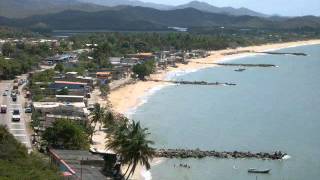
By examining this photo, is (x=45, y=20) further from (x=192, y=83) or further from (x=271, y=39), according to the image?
(x=192, y=83)

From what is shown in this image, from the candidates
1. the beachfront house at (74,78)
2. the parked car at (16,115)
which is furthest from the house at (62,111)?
the beachfront house at (74,78)

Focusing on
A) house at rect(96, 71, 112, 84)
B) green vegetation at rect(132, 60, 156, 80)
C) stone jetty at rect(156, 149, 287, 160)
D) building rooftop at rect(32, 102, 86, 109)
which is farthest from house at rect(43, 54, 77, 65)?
stone jetty at rect(156, 149, 287, 160)

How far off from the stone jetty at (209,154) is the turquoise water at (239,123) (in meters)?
0.55

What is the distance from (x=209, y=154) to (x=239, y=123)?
1023 cm

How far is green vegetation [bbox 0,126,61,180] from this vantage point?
59.2 ft

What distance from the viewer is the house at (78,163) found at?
20.2 meters

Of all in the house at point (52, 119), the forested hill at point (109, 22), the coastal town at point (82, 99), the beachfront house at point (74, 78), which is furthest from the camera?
the forested hill at point (109, 22)

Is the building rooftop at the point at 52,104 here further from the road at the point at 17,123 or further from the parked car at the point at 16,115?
the parked car at the point at 16,115

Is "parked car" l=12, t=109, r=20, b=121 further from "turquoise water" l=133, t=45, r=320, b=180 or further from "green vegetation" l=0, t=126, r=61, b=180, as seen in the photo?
"green vegetation" l=0, t=126, r=61, b=180

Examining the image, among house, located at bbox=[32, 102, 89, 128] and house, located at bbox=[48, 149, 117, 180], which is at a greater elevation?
house, located at bbox=[48, 149, 117, 180]

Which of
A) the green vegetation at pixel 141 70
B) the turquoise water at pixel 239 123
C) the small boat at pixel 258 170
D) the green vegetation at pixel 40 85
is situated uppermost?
the green vegetation at pixel 40 85

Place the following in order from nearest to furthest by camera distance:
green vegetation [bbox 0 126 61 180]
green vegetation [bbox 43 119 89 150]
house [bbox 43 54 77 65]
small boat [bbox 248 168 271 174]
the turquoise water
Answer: green vegetation [bbox 0 126 61 180], green vegetation [bbox 43 119 89 150], small boat [bbox 248 168 271 174], the turquoise water, house [bbox 43 54 77 65]

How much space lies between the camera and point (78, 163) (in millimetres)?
21484

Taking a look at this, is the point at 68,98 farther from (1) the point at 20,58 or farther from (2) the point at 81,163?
(1) the point at 20,58
